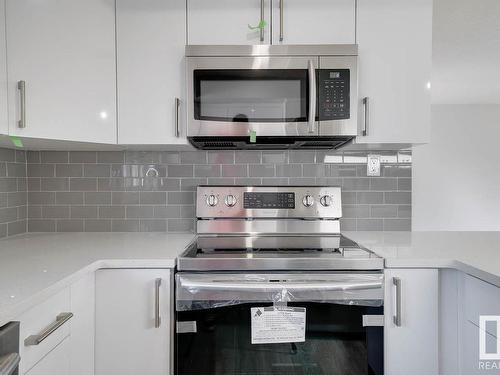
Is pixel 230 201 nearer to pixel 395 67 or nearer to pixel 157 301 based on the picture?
pixel 157 301

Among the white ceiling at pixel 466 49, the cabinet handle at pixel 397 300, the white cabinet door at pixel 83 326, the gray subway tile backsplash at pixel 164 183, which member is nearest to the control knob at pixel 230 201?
the gray subway tile backsplash at pixel 164 183

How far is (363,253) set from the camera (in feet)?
4.43

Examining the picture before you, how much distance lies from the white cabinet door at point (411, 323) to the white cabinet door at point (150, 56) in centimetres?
112

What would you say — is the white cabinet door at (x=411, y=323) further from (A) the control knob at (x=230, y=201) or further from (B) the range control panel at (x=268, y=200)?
(A) the control knob at (x=230, y=201)

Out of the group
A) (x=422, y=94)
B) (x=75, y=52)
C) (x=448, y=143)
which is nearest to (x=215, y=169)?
(x=75, y=52)

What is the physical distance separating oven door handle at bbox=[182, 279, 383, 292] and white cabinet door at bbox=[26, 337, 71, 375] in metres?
0.41

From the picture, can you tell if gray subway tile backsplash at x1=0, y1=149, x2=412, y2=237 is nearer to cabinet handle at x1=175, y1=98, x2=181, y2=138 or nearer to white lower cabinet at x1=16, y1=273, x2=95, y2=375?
cabinet handle at x1=175, y1=98, x2=181, y2=138

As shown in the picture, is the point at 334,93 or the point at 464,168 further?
the point at 464,168

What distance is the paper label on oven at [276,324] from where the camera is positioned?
1249mm

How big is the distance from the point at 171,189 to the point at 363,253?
3.51 feet

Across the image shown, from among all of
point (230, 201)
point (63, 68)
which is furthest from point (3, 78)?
point (230, 201)

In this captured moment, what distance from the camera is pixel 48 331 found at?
3.07 feet

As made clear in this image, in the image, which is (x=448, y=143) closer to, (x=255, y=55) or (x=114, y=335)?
(x=255, y=55)

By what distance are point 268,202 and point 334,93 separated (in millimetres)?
633
